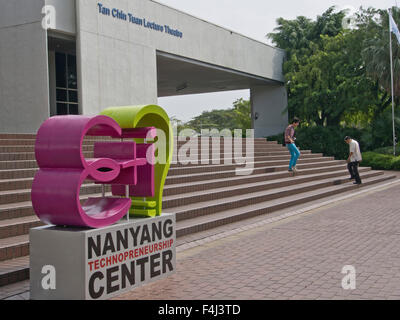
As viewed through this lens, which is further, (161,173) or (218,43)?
(218,43)

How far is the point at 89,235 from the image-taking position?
4.46 meters

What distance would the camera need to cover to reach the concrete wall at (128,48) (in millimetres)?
14734

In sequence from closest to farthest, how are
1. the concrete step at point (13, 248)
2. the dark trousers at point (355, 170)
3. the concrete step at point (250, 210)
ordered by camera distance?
1. the concrete step at point (13, 248)
2. the concrete step at point (250, 210)
3. the dark trousers at point (355, 170)

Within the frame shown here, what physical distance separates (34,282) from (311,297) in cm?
277

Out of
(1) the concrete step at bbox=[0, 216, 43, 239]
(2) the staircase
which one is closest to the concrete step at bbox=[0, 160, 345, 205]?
(2) the staircase

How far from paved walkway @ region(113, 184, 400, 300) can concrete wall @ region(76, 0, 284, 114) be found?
28.0 ft

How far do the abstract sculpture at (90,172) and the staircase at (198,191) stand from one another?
4.10 feet

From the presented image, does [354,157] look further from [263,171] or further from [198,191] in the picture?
[198,191]

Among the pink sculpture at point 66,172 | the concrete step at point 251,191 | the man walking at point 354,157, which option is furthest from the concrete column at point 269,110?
the pink sculpture at point 66,172

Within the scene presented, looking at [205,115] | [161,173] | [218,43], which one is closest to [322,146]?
[218,43]

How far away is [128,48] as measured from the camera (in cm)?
1634

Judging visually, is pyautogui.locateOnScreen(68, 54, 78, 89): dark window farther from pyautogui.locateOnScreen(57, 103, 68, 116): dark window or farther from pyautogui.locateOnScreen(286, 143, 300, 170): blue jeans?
pyautogui.locateOnScreen(286, 143, 300, 170): blue jeans

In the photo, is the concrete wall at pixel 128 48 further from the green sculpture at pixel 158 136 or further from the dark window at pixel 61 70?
the green sculpture at pixel 158 136
